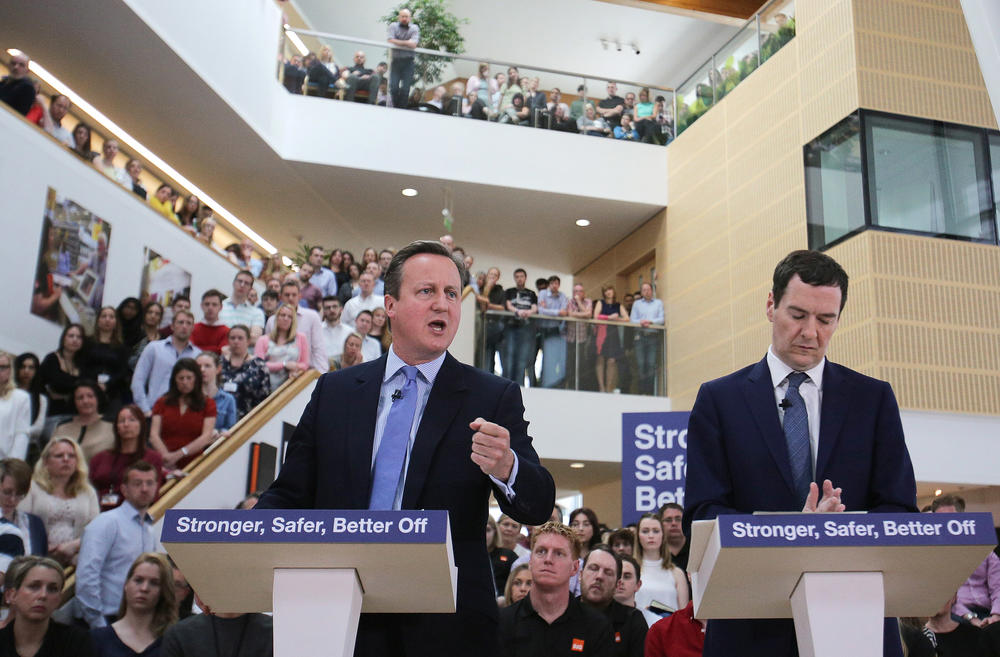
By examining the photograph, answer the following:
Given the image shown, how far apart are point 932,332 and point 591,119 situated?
6.57m

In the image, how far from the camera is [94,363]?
8.00 metres

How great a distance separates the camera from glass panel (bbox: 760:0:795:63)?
42.4 ft

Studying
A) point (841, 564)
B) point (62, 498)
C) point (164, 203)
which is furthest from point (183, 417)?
point (841, 564)

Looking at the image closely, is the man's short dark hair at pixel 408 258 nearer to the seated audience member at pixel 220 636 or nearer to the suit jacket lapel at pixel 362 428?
the suit jacket lapel at pixel 362 428

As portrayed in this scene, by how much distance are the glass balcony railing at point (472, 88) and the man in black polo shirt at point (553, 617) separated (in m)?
10.5

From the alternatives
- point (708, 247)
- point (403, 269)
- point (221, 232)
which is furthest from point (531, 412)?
point (403, 269)

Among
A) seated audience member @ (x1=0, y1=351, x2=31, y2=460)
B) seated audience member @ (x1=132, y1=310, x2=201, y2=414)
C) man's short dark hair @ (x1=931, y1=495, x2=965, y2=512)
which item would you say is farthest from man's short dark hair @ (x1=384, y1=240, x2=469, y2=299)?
seated audience member @ (x1=132, y1=310, x2=201, y2=414)

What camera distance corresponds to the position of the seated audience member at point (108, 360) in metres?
7.98

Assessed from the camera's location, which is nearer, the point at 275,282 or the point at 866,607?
the point at 866,607

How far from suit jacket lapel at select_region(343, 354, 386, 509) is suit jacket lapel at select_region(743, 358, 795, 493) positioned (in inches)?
35.1

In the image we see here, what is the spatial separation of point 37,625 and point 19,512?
3.80 ft

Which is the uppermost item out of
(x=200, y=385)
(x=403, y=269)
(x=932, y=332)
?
(x=932, y=332)

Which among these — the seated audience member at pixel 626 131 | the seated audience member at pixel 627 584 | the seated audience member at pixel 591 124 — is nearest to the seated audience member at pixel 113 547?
the seated audience member at pixel 627 584

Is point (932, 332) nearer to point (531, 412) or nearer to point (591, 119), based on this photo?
point (531, 412)
